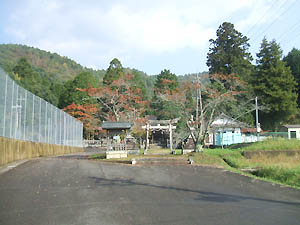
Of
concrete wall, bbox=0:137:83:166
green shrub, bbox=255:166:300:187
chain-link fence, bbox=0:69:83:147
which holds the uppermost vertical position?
chain-link fence, bbox=0:69:83:147

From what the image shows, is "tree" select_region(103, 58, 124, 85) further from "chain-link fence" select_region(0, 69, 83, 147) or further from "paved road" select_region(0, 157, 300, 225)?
"paved road" select_region(0, 157, 300, 225)

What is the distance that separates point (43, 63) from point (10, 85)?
8283 centimetres

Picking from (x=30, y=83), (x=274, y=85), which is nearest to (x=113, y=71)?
(x=30, y=83)

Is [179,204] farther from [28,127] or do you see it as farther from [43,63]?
[43,63]

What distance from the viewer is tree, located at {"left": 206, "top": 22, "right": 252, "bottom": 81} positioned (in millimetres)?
41406

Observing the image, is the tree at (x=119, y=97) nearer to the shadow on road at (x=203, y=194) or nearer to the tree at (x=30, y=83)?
the shadow on road at (x=203, y=194)

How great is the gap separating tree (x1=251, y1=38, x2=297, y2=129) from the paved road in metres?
28.0

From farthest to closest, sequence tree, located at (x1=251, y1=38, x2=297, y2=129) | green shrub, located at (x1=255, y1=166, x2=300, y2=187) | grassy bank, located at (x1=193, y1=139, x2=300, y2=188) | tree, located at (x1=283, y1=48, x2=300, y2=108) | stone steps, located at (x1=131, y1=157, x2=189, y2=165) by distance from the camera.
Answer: tree, located at (x1=283, y1=48, x2=300, y2=108) → tree, located at (x1=251, y1=38, x2=297, y2=129) → stone steps, located at (x1=131, y1=157, x2=189, y2=165) → grassy bank, located at (x1=193, y1=139, x2=300, y2=188) → green shrub, located at (x1=255, y1=166, x2=300, y2=187)

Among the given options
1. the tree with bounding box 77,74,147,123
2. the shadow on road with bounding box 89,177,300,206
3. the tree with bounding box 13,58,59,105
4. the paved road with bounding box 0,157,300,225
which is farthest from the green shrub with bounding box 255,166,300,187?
the tree with bounding box 13,58,59,105

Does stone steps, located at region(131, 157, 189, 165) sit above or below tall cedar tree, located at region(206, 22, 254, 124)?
below

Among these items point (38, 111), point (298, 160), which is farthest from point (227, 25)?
point (38, 111)

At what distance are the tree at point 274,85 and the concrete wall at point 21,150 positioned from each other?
82.2ft

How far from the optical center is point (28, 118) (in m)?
15.3

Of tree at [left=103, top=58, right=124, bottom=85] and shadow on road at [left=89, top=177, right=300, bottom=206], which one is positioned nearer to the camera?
shadow on road at [left=89, top=177, right=300, bottom=206]
